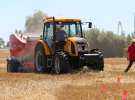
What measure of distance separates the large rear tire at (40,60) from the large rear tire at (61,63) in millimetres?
1420

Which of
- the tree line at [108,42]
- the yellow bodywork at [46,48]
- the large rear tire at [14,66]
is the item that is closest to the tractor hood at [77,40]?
the yellow bodywork at [46,48]

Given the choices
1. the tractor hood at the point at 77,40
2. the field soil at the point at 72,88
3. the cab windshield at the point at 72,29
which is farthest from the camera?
the cab windshield at the point at 72,29

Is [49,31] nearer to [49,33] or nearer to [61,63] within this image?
[49,33]

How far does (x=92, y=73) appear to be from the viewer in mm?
26328

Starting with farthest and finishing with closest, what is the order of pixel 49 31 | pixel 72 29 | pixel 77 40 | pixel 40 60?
pixel 40 60, pixel 49 31, pixel 72 29, pixel 77 40

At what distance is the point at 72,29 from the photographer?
2889 centimetres

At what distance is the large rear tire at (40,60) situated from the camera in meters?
29.3

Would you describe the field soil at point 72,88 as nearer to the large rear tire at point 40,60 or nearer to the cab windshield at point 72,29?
the cab windshield at point 72,29

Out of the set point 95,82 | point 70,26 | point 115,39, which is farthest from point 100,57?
point 115,39

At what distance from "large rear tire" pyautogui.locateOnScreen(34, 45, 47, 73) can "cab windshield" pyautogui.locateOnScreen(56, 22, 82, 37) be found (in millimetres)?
1752

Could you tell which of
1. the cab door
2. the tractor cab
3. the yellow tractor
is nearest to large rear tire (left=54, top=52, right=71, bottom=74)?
the yellow tractor

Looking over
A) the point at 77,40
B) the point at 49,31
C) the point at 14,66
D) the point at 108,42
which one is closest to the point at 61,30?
the point at 49,31

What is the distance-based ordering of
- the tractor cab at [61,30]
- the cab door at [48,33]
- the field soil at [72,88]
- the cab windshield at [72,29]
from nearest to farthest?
the field soil at [72,88] → the tractor cab at [61,30] → the cab windshield at [72,29] → the cab door at [48,33]

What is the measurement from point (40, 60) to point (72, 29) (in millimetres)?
2560
